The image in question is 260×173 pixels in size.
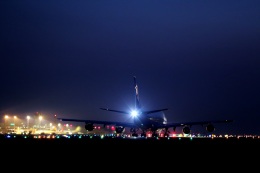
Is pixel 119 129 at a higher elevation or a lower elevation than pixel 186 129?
higher

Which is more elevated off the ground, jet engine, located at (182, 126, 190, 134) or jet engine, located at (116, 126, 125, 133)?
jet engine, located at (116, 126, 125, 133)

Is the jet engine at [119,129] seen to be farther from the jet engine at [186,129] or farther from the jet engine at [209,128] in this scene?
the jet engine at [209,128]

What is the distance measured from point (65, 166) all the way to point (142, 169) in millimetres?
4014

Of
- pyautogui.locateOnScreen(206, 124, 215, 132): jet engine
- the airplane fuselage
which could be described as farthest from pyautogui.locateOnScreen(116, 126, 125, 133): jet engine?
pyautogui.locateOnScreen(206, 124, 215, 132): jet engine

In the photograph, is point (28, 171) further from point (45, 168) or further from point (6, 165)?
point (6, 165)

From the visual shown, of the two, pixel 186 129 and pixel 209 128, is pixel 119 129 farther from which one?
pixel 209 128

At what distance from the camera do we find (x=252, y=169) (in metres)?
18.9

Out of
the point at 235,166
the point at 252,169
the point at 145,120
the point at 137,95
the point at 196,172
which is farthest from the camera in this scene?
the point at 137,95

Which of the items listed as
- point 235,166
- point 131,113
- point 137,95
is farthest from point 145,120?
point 235,166

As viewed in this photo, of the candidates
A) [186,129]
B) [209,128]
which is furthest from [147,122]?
[209,128]

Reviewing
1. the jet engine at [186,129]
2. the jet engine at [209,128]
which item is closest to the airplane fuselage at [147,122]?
the jet engine at [186,129]

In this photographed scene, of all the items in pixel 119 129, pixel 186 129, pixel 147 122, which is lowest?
pixel 186 129

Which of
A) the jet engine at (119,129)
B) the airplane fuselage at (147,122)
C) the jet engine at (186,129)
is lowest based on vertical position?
the jet engine at (186,129)

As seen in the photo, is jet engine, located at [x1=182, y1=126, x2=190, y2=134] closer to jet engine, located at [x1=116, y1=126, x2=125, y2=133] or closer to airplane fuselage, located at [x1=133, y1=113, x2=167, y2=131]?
airplane fuselage, located at [x1=133, y1=113, x2=167, y2=131]
